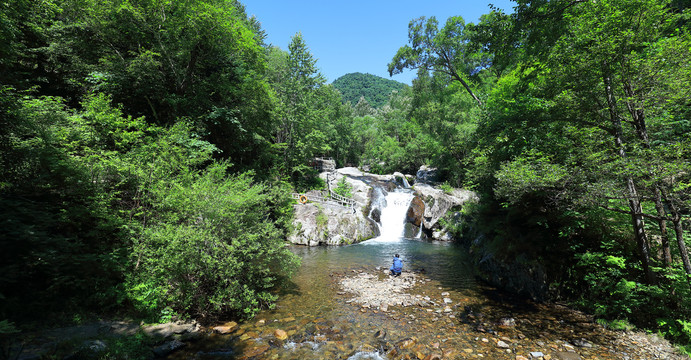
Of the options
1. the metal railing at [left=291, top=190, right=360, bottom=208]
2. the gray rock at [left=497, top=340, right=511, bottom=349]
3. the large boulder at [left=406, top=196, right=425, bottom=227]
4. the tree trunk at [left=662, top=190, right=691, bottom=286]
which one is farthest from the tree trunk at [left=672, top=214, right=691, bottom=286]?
the metal railing at [left=291, top=190, right=360, bottom=208]

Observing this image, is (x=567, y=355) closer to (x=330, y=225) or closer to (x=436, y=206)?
(x=330, y=225)

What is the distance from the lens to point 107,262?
602 centimetres

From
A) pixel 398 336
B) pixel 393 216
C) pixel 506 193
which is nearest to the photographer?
pixel 398 336

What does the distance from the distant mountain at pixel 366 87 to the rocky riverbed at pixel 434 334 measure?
372ft

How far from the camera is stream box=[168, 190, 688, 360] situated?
5.52m

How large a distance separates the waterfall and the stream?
11.1 metres

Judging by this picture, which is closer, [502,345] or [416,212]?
[502,345]

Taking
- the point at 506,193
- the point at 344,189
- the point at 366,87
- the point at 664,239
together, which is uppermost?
the point at 366,87

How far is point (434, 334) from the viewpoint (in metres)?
6.40

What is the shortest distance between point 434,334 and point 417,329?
0.45 m

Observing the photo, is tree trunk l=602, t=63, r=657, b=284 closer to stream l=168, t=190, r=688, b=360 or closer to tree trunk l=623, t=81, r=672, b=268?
tree trunk l=623, t=81, r=672, b=268

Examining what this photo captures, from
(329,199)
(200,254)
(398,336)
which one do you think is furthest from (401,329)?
(329,199)

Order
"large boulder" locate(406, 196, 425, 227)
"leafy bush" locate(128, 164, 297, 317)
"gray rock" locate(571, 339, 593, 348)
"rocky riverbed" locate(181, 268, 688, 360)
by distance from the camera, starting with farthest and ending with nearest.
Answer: "large boulder" locate(406, 196, 425, 227) → "leafy bush" locate(128, 164, 297, 317) → "gray rock" locate(571, 339, 593, 348) → "rocky riverbed" locate(181, 268, 688, 360)

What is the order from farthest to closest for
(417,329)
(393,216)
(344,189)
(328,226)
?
(344,189) < (393,216) < (328,226) < (417,329)
